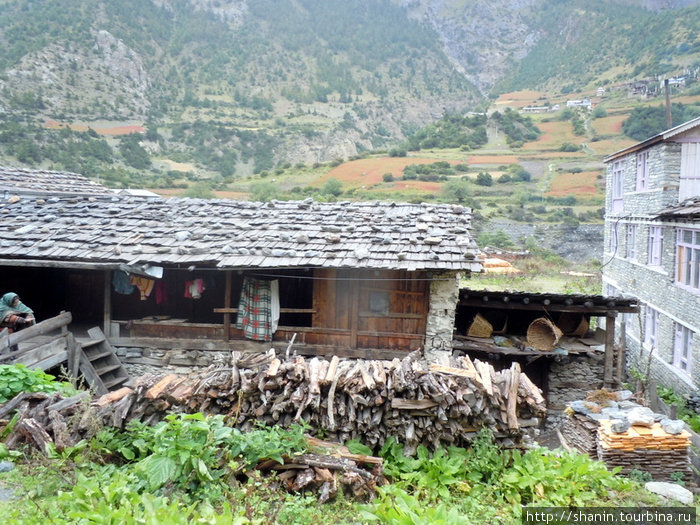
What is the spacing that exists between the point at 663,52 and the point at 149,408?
3726 inches

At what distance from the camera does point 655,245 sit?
16.8 metres

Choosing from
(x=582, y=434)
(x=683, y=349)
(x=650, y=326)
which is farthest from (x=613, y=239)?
(x=582, y=434)

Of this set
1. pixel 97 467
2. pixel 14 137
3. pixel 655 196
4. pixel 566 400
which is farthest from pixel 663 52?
pixel 97 467

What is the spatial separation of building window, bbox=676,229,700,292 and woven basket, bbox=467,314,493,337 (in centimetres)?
633

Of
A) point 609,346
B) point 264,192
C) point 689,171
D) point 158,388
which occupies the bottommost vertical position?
point 609,346

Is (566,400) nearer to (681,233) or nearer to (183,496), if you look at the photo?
(681,233)

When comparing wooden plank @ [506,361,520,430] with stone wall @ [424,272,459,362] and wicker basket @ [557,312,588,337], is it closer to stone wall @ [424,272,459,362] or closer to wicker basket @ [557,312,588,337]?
stone wall @ [424,272,459,362]

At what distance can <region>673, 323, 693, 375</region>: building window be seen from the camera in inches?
552

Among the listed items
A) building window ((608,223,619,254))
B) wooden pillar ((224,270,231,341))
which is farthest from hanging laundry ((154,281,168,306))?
building window ((608,223,619,254))

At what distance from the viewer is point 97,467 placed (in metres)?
5.04

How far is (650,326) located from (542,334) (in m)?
8.23

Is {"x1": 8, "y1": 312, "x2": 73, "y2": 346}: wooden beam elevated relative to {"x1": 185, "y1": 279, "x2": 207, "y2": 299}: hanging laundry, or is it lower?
lower

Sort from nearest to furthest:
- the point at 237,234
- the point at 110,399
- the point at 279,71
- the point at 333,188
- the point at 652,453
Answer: the point at 110,399
the point at 652,453
the point at 237,234
the point at 333,188
the point at 279,71

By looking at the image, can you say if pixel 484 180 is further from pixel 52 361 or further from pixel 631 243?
pixel 52 361
